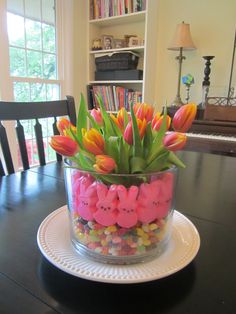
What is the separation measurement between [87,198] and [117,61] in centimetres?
223

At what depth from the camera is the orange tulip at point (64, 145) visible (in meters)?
0.43

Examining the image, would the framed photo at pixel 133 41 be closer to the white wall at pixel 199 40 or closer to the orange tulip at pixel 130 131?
the white wall at pixel 199 40

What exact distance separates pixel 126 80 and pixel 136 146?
2.14 meters

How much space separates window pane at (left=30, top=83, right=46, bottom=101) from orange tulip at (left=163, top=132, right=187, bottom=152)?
2153 millimetres

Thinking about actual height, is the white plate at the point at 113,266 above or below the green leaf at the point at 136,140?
below

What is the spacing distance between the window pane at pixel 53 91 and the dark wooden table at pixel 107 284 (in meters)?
1.94

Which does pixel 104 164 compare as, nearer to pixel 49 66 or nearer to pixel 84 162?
pixel 84 162

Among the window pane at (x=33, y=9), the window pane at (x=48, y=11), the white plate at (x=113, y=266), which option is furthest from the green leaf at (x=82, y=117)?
the window pane at (x=48, y=11)

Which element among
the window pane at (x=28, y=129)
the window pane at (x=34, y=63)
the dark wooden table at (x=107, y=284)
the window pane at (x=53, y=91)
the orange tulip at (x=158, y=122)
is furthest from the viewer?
the window pane at (x=53, y=91)

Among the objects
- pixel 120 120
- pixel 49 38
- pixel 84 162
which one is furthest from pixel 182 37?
pixel 84 162

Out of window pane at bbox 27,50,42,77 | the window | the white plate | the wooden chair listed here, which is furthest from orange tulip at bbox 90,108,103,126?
window pane at bbox 27,50,42,77

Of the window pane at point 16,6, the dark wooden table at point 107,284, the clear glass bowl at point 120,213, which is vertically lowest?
the dark wooden table at point 107,284

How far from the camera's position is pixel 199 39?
233 cm

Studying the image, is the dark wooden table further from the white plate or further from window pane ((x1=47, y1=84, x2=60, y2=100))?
window pane ((x1=47, y1=84, x2=60, y2=100))
